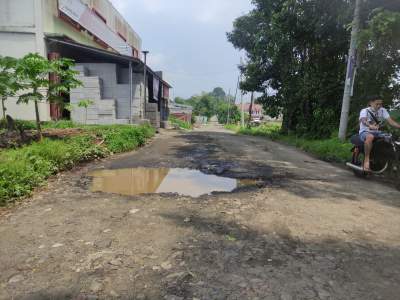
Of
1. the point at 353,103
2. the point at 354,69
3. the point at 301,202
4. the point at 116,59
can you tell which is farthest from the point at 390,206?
the point at 116,59

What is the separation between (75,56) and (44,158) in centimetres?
1297

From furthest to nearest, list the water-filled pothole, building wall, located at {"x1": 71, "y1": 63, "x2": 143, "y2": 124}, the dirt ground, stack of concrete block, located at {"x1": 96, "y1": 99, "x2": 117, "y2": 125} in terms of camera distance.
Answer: stack of concrete block, located at {"x1": 96, "y1": 99, "x2": 117, "y2": 125} < building wall, located at {"x1": 71, "y1": 63, "x2": 143, "y2": 124} < the water-filled pothole < the dirt ground

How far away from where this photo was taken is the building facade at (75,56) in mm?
14945

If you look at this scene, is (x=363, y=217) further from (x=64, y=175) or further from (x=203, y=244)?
(x=64, y=175)

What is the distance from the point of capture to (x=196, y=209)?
4.42 metres

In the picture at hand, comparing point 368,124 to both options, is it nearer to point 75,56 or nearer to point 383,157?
point 383,157

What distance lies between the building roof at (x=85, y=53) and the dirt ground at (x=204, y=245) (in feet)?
38.8

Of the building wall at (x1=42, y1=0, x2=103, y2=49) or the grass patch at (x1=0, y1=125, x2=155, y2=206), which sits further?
the building wall at (x1=42, y1=0, x2=103, y2=49)

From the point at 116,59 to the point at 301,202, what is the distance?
14343 millimetres

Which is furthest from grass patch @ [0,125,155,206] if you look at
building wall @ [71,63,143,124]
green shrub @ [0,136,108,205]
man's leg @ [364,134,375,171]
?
man's leg @ [364,134,375,171]

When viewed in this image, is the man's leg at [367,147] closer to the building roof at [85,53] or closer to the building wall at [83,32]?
the building roof at [85,53]

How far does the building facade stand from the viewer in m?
14.9

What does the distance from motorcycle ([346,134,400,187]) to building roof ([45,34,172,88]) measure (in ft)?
40.9

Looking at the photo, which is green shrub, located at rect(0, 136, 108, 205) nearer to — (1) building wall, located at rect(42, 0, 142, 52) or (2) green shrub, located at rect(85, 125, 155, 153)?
(2) green shrub, located at rect(85, 125, 155, 153)
